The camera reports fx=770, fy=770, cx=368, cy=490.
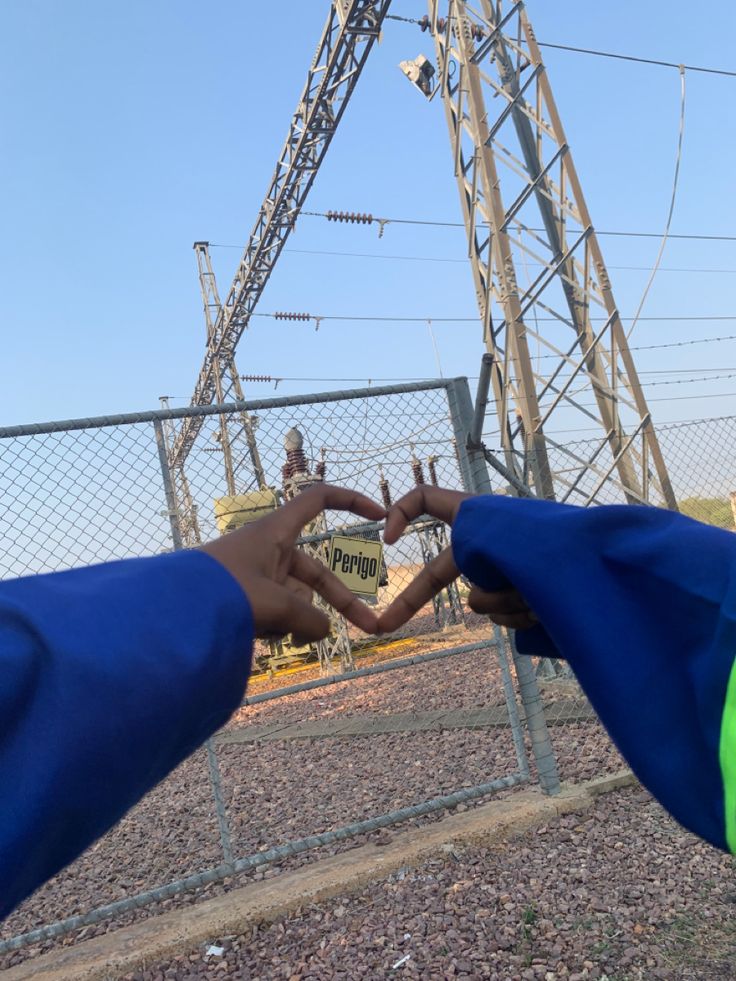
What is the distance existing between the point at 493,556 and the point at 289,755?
5.91 meters

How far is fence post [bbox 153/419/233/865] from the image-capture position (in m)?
3.41

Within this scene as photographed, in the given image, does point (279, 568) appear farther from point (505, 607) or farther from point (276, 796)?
point (276, 796)

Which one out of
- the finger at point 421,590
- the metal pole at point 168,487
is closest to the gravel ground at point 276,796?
the metal pole at point 168,487

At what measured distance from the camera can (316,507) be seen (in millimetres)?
863

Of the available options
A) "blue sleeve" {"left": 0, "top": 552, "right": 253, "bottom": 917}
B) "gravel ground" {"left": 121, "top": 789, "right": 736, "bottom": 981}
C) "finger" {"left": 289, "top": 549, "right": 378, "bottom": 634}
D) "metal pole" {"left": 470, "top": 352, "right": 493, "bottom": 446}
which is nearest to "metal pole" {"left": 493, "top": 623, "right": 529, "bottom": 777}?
"gravel ground" {"left": 121, "top": 789, "right": 736, "bottom": 981}

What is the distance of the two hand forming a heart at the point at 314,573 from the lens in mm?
711

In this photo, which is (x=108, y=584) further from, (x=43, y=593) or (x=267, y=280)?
(x=267, y=280)

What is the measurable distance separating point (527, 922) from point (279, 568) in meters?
2.59

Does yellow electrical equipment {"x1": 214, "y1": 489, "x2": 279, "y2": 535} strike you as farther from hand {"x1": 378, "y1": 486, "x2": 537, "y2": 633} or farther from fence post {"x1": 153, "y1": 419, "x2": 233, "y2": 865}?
hand {"x1": 378, "y1": 486, "x2": 537, "y2": 633}

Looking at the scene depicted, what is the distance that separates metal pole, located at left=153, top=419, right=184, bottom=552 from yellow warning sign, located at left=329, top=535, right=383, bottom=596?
73 cm

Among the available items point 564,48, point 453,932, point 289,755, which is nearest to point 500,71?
point 564,48

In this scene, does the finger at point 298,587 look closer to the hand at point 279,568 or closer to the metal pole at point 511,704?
the hand at point 279,568

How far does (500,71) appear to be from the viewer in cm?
805

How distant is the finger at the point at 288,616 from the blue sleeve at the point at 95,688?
0.04m
